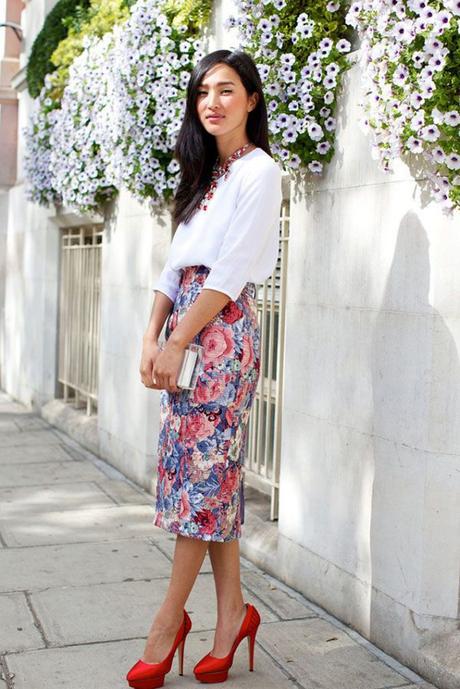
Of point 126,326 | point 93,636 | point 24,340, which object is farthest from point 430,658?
point 24,340

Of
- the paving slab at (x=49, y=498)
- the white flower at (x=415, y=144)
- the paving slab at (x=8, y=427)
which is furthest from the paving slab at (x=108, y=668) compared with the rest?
the paving slab at (x=8, y=427)

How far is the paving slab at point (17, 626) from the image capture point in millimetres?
3582

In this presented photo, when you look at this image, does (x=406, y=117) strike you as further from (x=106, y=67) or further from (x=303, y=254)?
(x=106, y=67)

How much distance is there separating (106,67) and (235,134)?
3.75 meters

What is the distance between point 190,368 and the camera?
9.98 feet

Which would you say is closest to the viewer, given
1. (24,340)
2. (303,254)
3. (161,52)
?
(303,254)

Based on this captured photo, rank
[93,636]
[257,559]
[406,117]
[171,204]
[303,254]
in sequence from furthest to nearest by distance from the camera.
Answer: [171,204], [257,559], [303,254], [93,636], [406,117]

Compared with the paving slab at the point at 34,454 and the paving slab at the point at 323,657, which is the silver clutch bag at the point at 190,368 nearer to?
the paving slab at the point at 323,657

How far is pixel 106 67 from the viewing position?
664 centimetres

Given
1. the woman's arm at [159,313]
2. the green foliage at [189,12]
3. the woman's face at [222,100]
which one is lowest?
the woman's arm at [159,313]

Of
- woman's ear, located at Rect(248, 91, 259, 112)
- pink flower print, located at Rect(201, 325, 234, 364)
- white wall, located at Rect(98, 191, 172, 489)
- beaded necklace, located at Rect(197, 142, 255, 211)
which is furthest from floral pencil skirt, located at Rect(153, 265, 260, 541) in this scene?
white wall, located at Rect(98, 191, 172, 489)

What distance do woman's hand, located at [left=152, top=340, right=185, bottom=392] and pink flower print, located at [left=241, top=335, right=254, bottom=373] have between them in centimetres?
20

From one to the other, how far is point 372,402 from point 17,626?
5.31 ft

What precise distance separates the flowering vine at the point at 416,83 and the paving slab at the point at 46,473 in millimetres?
3856
